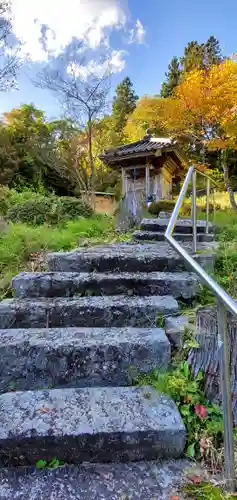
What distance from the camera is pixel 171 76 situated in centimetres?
1739

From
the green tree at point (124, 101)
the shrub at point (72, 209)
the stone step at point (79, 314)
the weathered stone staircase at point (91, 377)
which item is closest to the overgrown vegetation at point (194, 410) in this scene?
the weathered stone staircase at point (91, 377)

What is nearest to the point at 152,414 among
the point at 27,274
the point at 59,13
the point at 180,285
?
the point at 180,285

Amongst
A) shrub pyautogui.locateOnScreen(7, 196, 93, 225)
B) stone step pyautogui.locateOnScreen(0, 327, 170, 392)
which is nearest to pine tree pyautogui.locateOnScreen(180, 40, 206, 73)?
shrub pyautogui.locateOnScreen(7, 196, 93, 225)

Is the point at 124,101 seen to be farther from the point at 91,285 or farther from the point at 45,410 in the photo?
the point at 45,410

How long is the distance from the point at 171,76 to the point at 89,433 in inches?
786

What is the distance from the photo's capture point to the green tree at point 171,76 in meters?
17.2

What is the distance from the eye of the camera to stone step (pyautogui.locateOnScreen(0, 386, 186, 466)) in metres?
1.04

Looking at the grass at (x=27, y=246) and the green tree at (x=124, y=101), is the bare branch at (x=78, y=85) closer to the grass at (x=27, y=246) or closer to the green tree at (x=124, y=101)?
the grass at (x=27, y=246)

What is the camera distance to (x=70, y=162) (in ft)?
43.2

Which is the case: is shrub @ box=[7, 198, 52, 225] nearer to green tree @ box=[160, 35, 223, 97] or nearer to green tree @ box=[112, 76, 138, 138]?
green tree @ box=[160, 35, 223, 97]

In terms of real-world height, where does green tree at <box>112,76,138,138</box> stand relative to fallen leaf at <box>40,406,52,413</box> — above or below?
above

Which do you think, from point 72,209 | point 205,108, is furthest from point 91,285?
point 205,108

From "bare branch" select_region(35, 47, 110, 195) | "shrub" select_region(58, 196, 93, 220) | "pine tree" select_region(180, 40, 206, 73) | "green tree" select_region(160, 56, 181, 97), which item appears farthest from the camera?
"green tree" select_region(160, 56, 181, 97)

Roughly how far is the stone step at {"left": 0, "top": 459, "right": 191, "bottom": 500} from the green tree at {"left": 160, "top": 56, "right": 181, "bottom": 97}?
19018 millimetres
